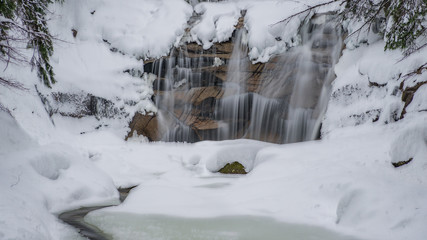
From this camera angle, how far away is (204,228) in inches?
148

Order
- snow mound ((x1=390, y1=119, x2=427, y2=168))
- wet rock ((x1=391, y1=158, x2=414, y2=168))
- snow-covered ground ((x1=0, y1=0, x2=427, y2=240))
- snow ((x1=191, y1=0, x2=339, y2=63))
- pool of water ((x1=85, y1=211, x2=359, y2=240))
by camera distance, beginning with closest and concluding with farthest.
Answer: pool of water ((x1=85, y1=211, x2=359, y2=240))
snow-covered ground ((x1=0, y1=0, x2=427, y2=240))
snow mound ((x1=390, y1=119, x2=427, y2=168))
wet rock ((x1=391, y1=158, x2=414, y2=168))
snow ((x1=191, y1=0, x2=339, y2=63))

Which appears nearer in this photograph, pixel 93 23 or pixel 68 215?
pixel 68 215

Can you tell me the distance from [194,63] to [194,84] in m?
1.01

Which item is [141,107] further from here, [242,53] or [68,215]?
[68,215]

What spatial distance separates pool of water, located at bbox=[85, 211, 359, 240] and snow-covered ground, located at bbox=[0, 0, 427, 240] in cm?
14

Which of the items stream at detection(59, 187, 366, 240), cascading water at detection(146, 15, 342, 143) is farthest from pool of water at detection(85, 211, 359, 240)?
cascading water at detection(146, 15, 342, 143)

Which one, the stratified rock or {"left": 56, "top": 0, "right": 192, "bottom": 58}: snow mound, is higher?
{"left": 56, "top": 0, "right": 192, "bottom": 58}: snow mound

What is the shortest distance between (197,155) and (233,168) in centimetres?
178

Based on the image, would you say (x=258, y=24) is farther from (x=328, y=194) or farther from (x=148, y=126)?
(x=328, y=194)

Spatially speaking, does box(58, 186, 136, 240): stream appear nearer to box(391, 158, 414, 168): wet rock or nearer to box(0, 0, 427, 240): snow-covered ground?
box(0, 0, 427, 240): snow-covered ground

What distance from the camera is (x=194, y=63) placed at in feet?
46.9

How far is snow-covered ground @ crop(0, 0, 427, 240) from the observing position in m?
3.80

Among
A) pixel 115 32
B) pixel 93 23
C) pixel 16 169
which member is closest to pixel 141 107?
pixel 115 32

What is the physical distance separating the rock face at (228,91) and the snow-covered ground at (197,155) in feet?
1.99
